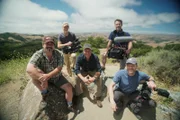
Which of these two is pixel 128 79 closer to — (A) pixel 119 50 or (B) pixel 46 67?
(A) pixel 119 50

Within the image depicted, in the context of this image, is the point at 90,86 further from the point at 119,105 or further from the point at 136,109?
the point at 136,109

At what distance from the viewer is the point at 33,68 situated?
3906 millimetres

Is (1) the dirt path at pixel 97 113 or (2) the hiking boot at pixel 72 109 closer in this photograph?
(1) the dirt path at pixel 97 113

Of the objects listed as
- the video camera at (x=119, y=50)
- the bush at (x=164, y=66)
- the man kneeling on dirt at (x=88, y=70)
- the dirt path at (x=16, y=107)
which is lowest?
the dirt path at (x=16, y=107)

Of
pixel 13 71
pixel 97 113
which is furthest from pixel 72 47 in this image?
pixel 13 71

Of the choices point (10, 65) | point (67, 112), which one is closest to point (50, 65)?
point (67, 112)

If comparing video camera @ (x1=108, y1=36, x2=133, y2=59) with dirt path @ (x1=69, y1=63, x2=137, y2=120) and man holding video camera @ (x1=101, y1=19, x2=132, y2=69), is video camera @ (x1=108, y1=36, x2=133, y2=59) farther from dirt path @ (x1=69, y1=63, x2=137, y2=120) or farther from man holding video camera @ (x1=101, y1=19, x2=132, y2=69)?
dirt path @ (x1=69, y1=63, x2=137, y2=120)

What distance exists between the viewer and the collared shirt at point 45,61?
4.00 metres

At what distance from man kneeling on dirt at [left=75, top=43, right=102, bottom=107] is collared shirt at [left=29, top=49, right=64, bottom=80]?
629 millimetres

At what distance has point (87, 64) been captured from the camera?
473 cm

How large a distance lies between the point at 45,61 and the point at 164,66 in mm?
5820

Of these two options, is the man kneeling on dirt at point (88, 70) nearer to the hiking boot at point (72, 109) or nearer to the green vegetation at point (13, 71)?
the hiking boot at point (72, 109)

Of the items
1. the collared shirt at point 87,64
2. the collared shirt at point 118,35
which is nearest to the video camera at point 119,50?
the collared shirt at point 118,35

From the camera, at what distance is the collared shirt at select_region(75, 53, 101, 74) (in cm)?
461
